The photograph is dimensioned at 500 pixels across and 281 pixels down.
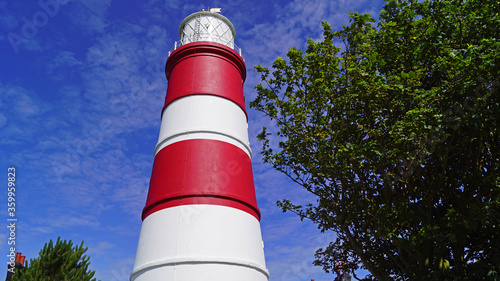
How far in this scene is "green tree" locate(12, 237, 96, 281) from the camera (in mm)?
15758

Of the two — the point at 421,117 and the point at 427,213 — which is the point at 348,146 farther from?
the point at 427,213

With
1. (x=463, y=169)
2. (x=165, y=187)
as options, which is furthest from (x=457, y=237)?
(x=165, y=187)

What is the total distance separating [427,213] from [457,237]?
1.29 m

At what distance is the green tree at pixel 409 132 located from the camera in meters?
8.96

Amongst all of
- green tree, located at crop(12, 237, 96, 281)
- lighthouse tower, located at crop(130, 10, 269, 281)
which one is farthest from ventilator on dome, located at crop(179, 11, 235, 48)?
green tree, located at crop(12, 237, 96, 281)

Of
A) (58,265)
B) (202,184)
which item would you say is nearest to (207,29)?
(202,184)

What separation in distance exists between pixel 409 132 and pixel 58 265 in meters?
17.6

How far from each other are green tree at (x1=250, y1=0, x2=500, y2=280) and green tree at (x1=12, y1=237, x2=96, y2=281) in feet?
40.7

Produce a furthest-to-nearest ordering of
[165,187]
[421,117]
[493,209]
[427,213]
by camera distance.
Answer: [427,213] < [165,187] < [421,117] < [493,209]

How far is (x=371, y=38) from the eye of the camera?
1149 cm

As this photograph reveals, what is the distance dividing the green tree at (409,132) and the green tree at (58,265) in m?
12.4

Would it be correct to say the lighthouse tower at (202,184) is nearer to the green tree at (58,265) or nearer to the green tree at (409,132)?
the green tree at (409,132)

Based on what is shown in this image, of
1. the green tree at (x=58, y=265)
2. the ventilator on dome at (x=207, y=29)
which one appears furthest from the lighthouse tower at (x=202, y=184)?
the green tree at (x=58, y=265)

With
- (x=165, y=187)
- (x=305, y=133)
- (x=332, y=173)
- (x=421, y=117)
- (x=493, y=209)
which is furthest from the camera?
(x=305, y=133)
